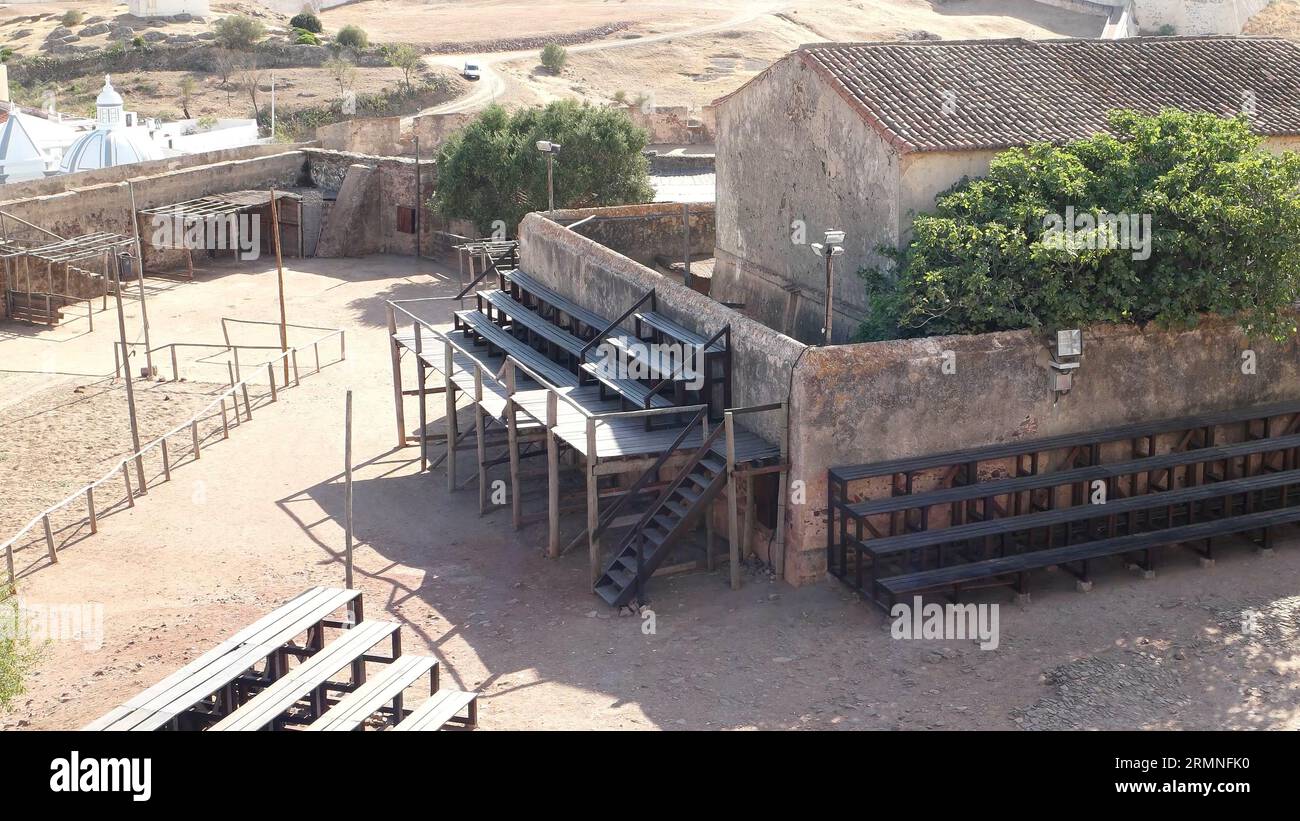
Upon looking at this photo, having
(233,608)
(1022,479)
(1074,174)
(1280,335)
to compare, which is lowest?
(233,608)

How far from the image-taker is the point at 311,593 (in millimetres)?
13664

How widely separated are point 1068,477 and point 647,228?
36.4 feet

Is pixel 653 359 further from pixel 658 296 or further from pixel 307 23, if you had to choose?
pixel 307 23

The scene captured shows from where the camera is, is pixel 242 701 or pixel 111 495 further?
pixel 111 495

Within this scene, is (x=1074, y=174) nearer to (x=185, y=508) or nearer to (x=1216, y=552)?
(x=1216, y=552)

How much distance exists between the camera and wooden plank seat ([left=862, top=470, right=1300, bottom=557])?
14758 mm

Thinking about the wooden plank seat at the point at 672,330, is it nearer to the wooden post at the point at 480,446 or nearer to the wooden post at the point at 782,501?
the wooden post at the point at 782,501

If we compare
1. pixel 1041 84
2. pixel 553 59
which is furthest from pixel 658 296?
pixel 553 59

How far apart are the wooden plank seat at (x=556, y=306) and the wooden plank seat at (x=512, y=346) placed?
0.59 m

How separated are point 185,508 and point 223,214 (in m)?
16.9

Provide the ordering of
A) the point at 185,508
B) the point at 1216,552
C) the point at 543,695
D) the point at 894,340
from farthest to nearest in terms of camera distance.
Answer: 1. the point at 185,508
2. the point at 1216,552
3. the point at 894,340
4. the point at 543,695

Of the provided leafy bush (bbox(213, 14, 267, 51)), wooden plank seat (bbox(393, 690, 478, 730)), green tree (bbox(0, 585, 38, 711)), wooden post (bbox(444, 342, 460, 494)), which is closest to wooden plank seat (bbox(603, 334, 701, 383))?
wooden post (bbox(444, 342, 460, 494))

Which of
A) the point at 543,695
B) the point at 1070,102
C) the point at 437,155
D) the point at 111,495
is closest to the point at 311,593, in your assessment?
the point at 543,695

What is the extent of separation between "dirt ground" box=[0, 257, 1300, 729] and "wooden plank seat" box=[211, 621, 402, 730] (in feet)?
4.34
